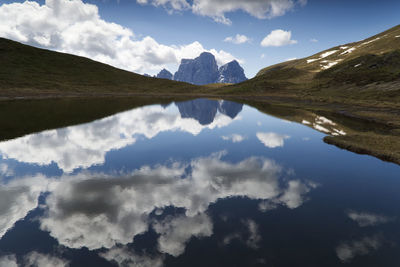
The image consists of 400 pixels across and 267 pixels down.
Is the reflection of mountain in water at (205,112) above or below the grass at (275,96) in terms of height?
below

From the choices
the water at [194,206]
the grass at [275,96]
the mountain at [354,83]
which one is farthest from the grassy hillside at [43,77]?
the water at [194,206]

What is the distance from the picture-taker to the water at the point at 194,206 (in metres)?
11.2

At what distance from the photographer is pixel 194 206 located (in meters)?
16.2

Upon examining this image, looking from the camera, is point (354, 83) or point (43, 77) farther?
point (43, 77)

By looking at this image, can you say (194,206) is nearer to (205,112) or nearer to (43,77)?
(205,112)

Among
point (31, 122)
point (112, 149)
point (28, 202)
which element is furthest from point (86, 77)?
point (28, 202)

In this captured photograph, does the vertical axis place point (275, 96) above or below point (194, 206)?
below

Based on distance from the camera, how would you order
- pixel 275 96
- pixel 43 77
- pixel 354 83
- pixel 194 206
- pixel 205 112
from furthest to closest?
pixel 43 77
pixel 275 96
pixel 354 83
pixel 205 112
pixel 194 206

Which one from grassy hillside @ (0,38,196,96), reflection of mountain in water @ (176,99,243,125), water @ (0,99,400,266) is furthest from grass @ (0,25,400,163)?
reflection of mountain in water @ (176,99,243,125)

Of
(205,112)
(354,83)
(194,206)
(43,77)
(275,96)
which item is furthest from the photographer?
(43,77)

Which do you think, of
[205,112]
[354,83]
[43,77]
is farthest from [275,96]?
[43,77]

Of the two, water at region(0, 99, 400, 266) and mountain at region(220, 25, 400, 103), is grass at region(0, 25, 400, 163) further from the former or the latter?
water at region(0, 99, 400, 266)

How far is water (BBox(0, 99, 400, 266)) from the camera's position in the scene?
11211 millimetres

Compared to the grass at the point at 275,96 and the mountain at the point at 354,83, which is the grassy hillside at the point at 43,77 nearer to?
the grass at the point at 275,96
